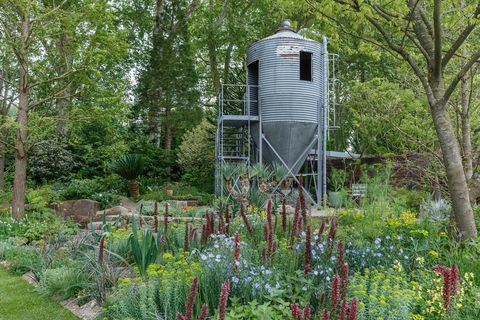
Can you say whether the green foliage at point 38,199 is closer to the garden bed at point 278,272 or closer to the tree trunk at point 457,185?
the garden bed at point 278,272

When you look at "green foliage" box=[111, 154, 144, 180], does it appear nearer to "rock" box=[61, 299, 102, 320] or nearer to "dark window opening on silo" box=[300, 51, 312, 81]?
"dark window opening on silo" box=[300, 51, 312, 81]

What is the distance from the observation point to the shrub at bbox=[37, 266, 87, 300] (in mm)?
4496

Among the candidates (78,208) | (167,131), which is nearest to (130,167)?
(78,208)

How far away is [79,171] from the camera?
18.2 metres

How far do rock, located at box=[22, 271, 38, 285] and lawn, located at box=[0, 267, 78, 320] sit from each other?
8cm

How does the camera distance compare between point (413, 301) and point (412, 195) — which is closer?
point (413, 301)

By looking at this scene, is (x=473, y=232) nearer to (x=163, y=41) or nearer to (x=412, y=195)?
(x=412, y=195)

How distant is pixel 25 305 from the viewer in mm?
4461

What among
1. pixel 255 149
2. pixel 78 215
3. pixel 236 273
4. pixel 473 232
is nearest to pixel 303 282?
pixel 236 273

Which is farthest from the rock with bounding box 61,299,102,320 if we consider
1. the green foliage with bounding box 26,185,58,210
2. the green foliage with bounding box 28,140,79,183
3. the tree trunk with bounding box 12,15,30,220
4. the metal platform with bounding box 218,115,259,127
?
the green foliage with bounding box 28,140,79,183

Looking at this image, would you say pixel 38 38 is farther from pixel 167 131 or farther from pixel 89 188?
pixel 167 131

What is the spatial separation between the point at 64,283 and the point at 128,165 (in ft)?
34.8

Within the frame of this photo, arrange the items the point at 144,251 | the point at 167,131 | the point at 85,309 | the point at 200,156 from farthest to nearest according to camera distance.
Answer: the point at 167,131, the point at 200,156, the point at 144,251, the point at 85,309

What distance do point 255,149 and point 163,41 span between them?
873cm
